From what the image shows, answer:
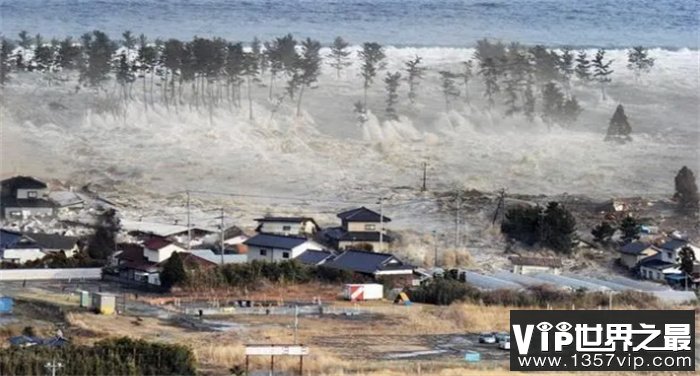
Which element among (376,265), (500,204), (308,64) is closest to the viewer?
(376,265)

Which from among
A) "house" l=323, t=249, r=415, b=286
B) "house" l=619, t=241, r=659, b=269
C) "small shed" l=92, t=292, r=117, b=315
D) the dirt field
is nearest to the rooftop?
"house" l=619, t=241, r=659, b=269

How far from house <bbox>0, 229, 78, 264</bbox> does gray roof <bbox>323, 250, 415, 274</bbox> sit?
64.9 inches

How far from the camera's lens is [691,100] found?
1185 cm

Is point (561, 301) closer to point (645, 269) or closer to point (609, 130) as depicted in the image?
point (645, 269)

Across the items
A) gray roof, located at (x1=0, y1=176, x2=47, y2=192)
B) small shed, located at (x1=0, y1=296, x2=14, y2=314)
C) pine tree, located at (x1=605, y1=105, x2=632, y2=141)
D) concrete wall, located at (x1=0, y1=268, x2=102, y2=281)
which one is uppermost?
pine tree, located at (x1=605, y1=105, x2=632, y2=141)

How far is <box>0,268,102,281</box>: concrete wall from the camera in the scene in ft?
26.2

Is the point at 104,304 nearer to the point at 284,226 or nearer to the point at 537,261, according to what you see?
the point at 284,226

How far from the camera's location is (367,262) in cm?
809

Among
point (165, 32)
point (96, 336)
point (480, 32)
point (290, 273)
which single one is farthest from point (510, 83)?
point (96, 336)

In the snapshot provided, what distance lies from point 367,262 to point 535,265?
1.12 meters

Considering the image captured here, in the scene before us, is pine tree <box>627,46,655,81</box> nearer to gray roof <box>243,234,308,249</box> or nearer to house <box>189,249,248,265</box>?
gray roof <box>243,234,308,249</box>

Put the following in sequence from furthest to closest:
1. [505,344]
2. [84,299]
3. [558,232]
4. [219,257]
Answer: [558,232] < [219,257] < [84,299] < [505,344]

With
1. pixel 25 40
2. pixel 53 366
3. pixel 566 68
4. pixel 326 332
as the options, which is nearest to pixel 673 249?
pixel 326 332

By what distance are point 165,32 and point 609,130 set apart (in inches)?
142
